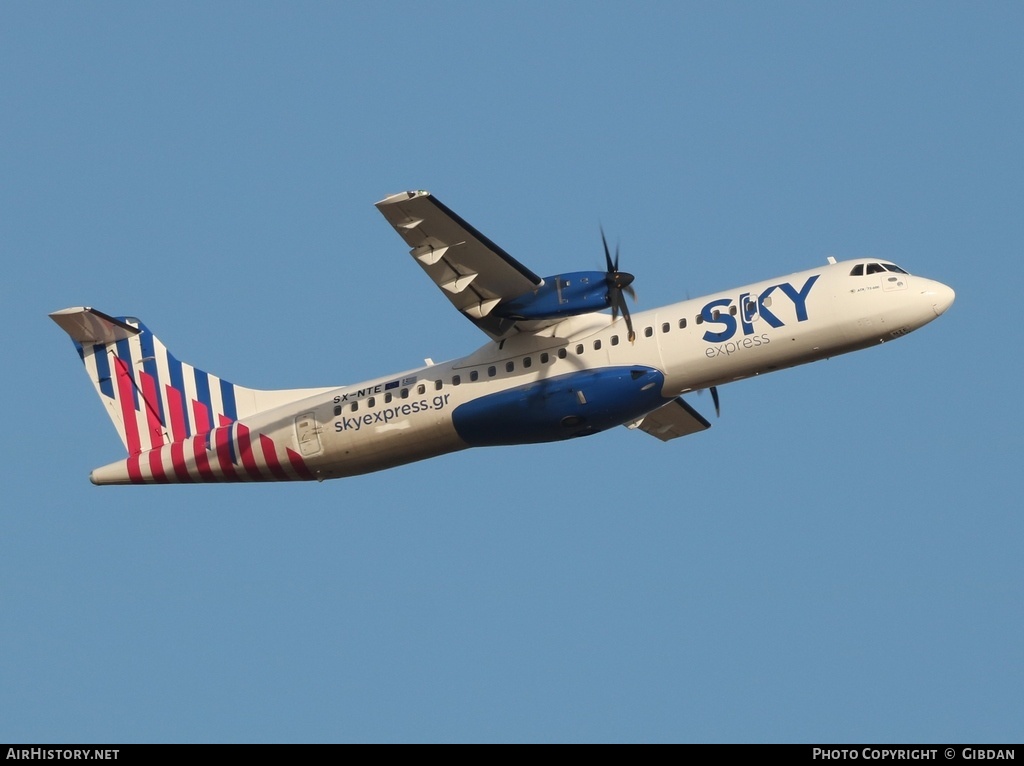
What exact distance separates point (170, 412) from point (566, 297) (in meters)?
10.0

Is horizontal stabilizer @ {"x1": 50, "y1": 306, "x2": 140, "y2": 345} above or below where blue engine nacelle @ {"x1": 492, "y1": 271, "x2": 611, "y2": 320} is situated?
above

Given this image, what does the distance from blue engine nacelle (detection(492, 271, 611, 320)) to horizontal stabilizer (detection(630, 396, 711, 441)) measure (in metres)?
5.86

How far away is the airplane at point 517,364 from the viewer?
27562 millimetres

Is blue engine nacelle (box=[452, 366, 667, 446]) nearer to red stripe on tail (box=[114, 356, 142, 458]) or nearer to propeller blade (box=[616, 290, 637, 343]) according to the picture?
propeller blade (box=[616, 290, 637, 343])

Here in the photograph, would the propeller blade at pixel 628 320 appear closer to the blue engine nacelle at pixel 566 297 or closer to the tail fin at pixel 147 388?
the blue engine nacelle at pixel 566 297

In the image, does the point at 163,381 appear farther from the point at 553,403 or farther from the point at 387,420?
the point at 553,403

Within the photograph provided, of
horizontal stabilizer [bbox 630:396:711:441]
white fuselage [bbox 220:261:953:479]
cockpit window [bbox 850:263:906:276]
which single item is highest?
cockpit window [bbox 850:263:906:276]

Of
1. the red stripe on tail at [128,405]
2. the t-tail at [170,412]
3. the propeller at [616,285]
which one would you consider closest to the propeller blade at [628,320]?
the propeller at [616,285]

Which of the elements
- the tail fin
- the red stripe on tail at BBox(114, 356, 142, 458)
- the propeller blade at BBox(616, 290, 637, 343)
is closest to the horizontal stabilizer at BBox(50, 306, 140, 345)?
the tail fin

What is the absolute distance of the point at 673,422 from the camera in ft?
111

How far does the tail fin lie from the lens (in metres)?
32.1

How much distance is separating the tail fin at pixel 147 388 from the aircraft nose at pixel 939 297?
1347 centimetres

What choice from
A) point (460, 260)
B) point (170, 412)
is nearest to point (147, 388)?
point (170, 412)
